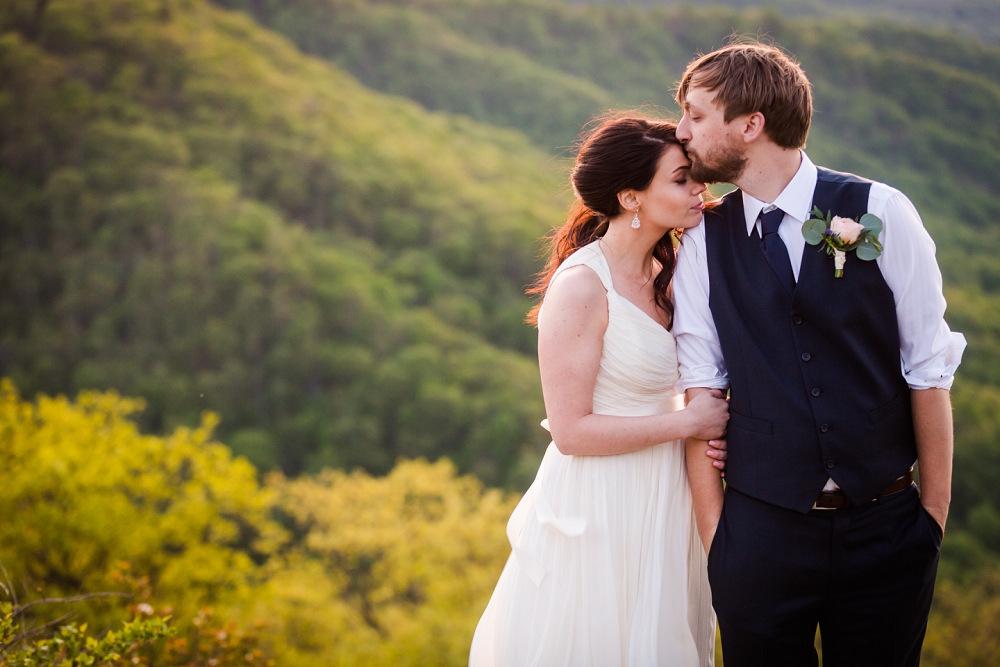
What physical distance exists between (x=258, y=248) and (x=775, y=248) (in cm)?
3646

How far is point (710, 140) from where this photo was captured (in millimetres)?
2121

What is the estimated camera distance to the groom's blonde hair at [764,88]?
2.04 meters

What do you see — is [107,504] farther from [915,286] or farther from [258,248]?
[258,248]

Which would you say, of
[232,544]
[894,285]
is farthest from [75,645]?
[232,544]

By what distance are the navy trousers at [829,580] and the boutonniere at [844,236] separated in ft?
2.16

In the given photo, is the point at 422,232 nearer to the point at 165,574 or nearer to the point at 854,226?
the point at 165,574

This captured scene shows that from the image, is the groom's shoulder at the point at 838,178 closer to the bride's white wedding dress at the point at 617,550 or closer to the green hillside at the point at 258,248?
the bride's white wedding dress at the point at 617,550

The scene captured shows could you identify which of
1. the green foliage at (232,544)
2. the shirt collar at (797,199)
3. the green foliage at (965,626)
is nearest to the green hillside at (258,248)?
the green foliage at (232,544)

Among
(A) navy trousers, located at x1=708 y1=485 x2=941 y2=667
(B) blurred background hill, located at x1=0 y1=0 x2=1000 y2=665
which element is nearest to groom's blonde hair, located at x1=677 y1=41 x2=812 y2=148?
(A) navy trousers, located at x1=708 y1=485 x2=941 y2=667

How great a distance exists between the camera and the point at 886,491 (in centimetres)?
204

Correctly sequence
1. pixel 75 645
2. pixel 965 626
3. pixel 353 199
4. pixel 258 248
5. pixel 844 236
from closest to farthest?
pixel 844 236 → pixel 75 645 → pixel 965 626 → pixel 258 248 → pixel 353 199

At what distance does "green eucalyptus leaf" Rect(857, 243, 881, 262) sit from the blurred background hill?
18.7 metres

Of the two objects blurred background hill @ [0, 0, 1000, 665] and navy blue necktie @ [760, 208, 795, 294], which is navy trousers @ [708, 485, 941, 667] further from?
blurred background hill @ [0, 0, 1000, 665]

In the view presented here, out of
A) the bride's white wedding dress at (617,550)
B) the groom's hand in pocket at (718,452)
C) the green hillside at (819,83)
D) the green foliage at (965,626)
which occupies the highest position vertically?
the green hillside at (819,83)
